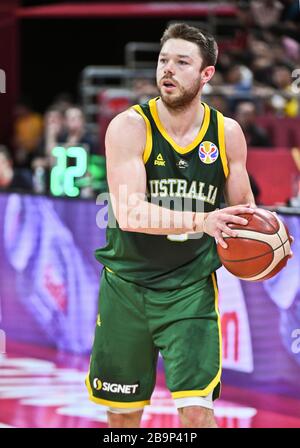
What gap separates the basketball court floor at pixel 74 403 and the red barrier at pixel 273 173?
2.42m

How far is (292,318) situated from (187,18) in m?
13.7

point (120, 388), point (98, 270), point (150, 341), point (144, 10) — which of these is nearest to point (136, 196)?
point (150, 341)

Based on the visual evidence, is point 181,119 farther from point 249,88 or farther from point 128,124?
point 249,88

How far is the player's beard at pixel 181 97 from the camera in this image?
4898mm

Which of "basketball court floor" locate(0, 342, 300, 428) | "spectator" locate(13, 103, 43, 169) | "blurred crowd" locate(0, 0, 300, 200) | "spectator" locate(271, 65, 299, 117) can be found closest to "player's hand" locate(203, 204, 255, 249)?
"basketball court floor" locate(0, 342, 300, 428)

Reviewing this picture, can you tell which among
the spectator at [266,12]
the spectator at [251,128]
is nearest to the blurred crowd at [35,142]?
the spectator at [251,128]

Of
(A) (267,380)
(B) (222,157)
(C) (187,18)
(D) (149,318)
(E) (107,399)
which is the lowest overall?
(A) (267,380)

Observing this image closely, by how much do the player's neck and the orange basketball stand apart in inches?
22.0

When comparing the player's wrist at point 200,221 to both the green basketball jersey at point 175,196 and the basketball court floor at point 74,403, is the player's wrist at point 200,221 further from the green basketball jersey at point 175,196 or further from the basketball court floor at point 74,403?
the basketball court floor at point 74,403

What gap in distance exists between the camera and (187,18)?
20578 millimetres

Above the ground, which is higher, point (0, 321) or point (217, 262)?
point (217, 262)
